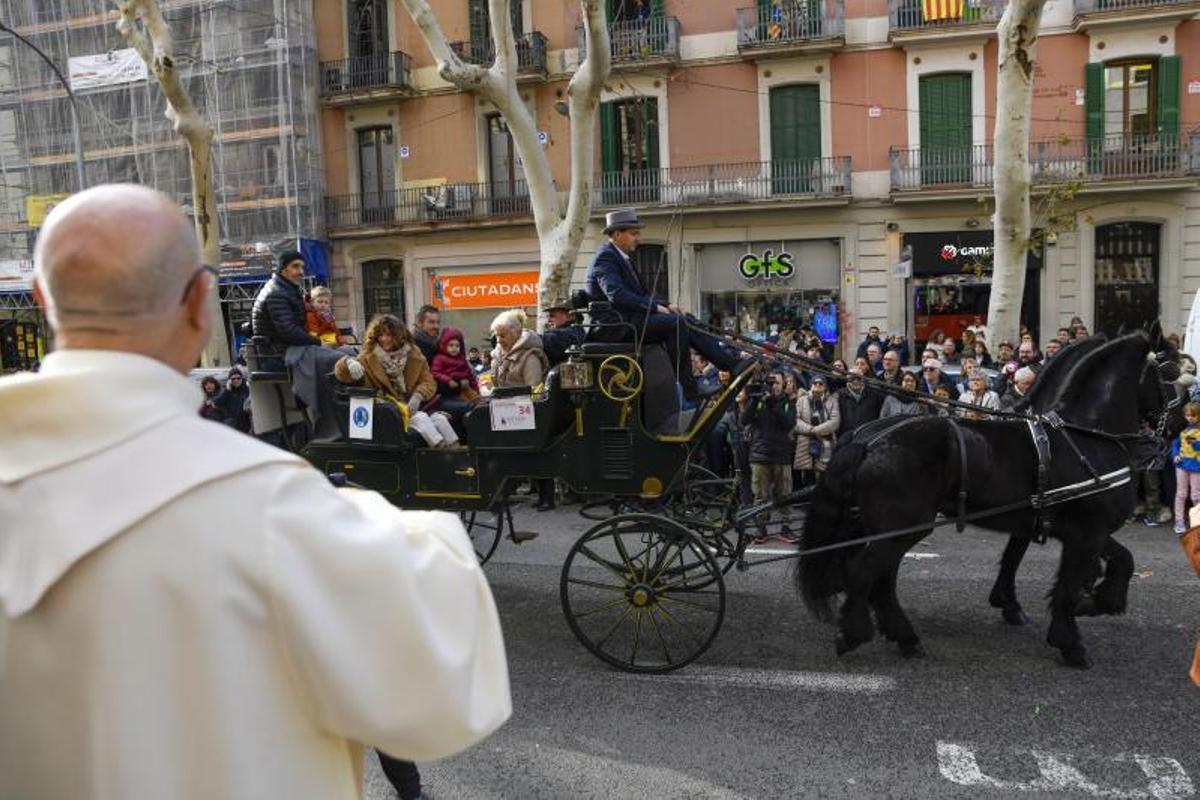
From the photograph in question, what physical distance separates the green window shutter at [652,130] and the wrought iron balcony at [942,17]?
5410 mm

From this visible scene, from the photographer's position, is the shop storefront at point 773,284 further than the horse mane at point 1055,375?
Yes

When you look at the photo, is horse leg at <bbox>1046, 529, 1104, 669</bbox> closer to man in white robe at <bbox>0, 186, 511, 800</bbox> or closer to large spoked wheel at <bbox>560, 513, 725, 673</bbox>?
large spoked wheel at <bbox>560, 513, 725, 673</bbox>

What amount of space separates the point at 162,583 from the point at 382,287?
23694mm

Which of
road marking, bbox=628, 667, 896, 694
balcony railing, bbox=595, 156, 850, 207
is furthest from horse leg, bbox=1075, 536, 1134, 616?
balcony railing, bbox=595, 156, 850, 207

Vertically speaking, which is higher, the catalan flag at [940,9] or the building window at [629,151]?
the catalan flag at [940,9]

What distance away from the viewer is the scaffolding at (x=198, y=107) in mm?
22484

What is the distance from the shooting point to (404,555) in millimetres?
1271

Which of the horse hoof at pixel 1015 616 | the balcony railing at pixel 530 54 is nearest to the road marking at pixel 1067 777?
the horse hoof at pixel 1015 616

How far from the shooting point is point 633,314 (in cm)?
570

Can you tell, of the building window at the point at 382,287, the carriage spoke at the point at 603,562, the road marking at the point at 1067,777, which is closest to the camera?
the road marking at the point at 1067,777

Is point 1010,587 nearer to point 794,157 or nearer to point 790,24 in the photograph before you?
point 794,157

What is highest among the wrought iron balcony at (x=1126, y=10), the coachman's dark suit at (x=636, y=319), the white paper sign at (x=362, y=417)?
the wrought iron balcony at (x=1126, y=10)

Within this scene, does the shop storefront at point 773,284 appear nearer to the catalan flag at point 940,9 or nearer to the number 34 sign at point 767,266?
the number 34 sign at point 767,266

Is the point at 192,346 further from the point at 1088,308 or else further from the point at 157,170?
the point at 157,170
